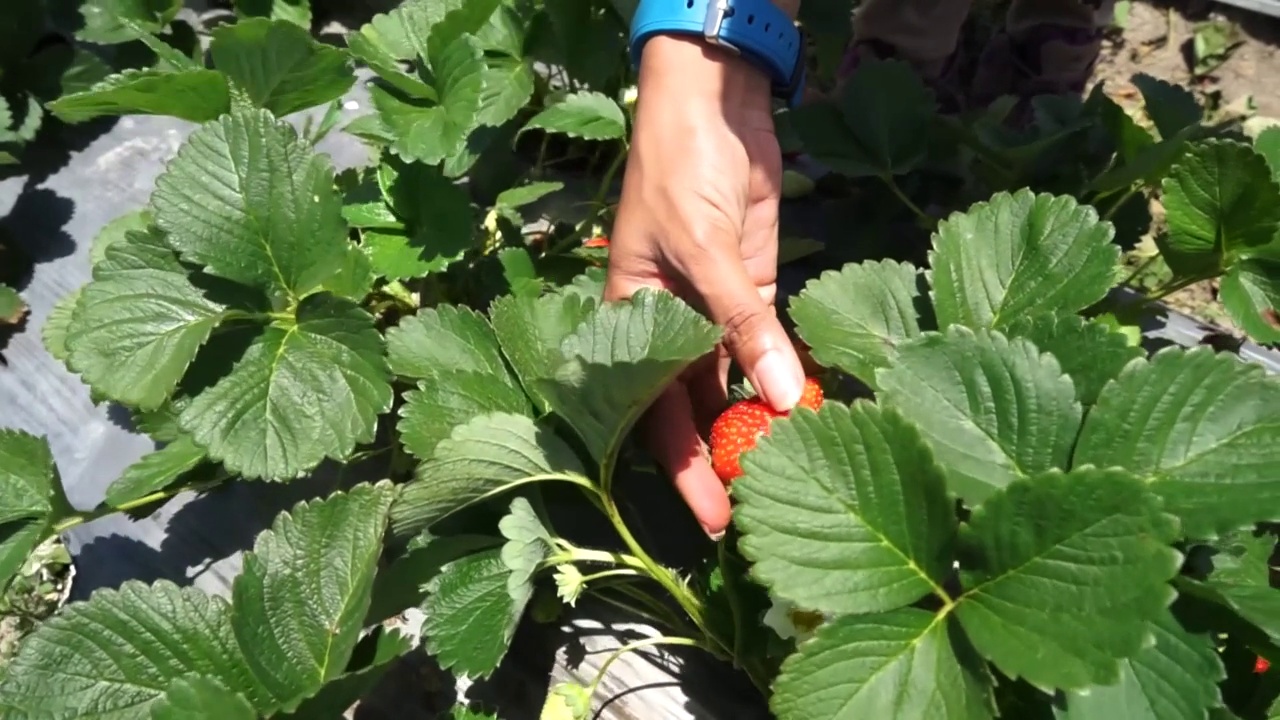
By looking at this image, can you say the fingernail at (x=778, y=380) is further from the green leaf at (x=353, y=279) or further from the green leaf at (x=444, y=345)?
the green leaf at (x=353, y=279)

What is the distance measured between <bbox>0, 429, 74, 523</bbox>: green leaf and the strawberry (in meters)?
0.62

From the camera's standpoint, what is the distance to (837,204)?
118 cm

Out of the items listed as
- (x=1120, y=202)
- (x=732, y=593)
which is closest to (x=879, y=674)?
(x=732, y=593)

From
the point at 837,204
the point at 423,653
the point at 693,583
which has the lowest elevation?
the point at 423,653

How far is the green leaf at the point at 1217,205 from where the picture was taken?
80 centimetres

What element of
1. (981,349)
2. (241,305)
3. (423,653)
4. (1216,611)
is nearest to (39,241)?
(241,305)

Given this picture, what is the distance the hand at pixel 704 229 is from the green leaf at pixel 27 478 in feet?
1.82

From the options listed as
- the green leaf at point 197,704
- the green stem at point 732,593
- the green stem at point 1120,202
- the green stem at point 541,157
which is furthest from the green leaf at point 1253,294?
the green leaf at point 197,704

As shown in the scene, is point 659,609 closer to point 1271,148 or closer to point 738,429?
point 738,429

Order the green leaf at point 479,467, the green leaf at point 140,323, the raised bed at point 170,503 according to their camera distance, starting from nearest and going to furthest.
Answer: the green leaf at point 479,467 < the green leaf at point 140,323 < the raised bed at point 170,503

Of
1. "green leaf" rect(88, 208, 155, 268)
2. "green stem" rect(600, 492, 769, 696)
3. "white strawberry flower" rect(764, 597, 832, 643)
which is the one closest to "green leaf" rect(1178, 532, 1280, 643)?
"white strawberry flower" rect(764, 597, 832, 643)

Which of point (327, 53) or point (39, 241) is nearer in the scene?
point (327, 53)

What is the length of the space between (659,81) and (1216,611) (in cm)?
63

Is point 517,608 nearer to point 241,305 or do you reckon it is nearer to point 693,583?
point 693,583
